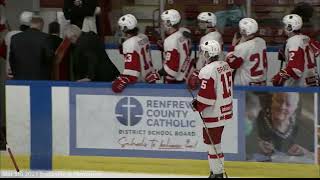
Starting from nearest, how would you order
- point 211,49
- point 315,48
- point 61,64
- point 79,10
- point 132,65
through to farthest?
point 211,49, point 132,65, point 315,48, point 61,64, point 79,10

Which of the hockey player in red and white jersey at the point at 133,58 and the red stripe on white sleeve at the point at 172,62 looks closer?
the hockey player in red and white jersey at the point at 133,58

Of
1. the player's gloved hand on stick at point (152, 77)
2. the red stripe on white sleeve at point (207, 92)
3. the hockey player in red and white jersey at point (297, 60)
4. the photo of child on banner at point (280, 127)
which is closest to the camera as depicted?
the red stripe on white sleeve at point (207, 92)

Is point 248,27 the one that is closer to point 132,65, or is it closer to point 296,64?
point 296,64

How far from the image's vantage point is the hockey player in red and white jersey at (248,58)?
35.7ft

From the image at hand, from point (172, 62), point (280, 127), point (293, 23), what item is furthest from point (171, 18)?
point (280, 127)

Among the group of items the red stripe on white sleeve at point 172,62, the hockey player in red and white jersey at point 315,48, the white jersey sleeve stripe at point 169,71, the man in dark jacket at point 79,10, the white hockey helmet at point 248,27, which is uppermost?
the man in dark jacket at point 79,10

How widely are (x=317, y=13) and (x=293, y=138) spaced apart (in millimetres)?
4114

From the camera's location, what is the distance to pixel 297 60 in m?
10.8

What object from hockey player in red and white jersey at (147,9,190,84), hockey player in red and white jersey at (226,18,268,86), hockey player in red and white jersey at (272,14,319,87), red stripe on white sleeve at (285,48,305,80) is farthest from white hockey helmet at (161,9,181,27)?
red stripe on white sleeve at (285,48,305,80)

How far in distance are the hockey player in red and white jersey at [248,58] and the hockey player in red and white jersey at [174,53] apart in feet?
1.93

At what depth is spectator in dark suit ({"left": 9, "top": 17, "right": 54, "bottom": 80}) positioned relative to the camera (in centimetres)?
1111

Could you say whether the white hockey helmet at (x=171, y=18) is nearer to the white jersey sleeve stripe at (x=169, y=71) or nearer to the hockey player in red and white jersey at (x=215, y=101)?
the white jersey sleeve stripe at (x=169, y=71)

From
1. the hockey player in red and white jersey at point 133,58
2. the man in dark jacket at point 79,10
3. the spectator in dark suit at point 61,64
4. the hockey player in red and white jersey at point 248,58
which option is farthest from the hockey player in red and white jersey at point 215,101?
the man in dark jacket at point 79,10

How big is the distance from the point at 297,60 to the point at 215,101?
1.62m
